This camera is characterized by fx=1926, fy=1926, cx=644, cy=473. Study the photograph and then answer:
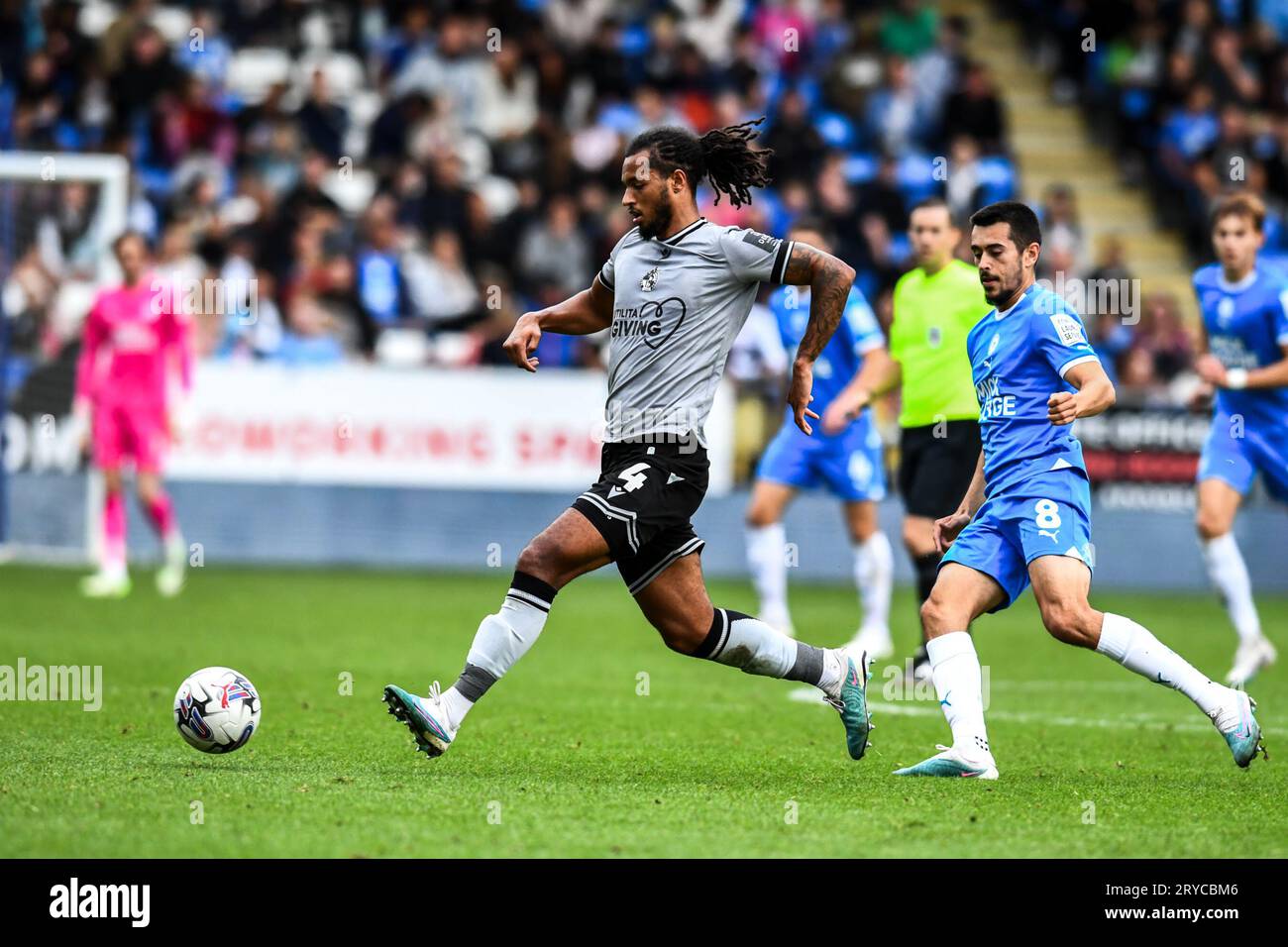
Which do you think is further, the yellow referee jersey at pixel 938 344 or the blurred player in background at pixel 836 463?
the blurred player in background at pixel 836 463

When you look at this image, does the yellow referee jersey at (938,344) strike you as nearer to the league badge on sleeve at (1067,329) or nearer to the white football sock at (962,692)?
the league badge on sleeve at (1067,329)

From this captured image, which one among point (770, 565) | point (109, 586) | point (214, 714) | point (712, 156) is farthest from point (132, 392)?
point (712, 156)

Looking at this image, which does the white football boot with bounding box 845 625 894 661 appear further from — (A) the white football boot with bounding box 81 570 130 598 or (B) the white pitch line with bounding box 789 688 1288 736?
(A) the white football boot with bounding box 81 570 130 598

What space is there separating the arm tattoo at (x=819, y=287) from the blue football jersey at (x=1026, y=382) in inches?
24.7

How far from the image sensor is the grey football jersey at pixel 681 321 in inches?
279

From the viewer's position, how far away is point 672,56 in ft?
72.5

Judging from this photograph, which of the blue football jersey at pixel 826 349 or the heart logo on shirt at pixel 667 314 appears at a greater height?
the blue football jersey at pixel 826 349

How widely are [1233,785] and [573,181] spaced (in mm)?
14473

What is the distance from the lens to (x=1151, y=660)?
698cm

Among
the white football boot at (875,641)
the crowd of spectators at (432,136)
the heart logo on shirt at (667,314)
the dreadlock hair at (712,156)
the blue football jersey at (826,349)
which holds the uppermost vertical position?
the crowd of spectators at (432,136)

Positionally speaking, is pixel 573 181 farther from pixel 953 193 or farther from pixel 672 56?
pixel 953 193

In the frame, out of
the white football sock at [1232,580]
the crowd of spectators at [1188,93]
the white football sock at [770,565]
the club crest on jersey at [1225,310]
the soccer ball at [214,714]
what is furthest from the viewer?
the crowd of spectators at [1188,93]

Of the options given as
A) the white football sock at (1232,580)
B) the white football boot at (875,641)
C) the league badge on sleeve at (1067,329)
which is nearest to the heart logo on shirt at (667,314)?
the league badge on sleeve at (1067,329)

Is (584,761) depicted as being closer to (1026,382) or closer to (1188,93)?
(1026,382)
